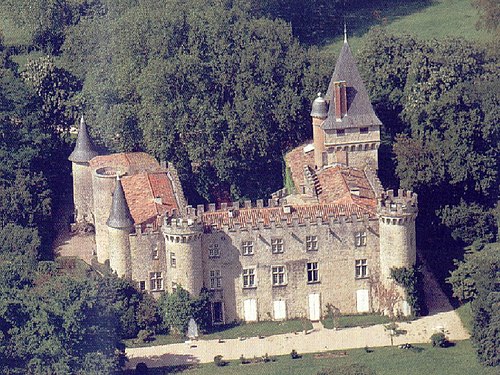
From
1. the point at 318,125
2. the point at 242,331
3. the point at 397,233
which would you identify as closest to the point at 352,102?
the point at 318,125

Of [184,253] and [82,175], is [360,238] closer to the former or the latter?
[184,253]

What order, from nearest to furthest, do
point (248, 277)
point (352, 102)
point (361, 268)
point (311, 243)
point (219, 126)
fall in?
point (311, 243) → point (248, 277) → point (361, 268) → point (352, 102) → point (219, 126)

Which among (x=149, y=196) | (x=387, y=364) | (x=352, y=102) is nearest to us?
(x=387, y=364)

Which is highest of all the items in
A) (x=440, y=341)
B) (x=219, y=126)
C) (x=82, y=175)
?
(x=219, y=126)

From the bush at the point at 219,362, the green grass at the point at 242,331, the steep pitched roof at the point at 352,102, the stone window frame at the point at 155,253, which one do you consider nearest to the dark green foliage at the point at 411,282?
the green grass at the point at 242,331

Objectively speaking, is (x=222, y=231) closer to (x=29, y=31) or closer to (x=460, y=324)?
(x=460, y=324)

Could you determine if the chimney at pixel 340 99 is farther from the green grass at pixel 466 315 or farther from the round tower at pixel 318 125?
the green grass at pixel 466 315

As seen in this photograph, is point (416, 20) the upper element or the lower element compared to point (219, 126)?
upper

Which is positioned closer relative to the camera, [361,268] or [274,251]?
[274,251]
